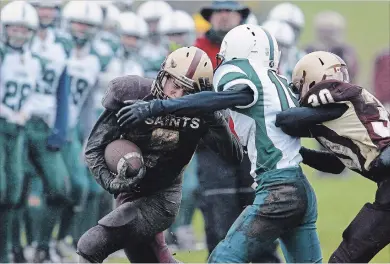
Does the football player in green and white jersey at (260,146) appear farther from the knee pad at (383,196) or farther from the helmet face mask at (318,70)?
the knee pad at (383,196)

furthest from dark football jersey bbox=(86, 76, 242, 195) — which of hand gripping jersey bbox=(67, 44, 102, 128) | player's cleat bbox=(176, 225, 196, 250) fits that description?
hand gripping jersey bbox=(67, 44, 102, 128)

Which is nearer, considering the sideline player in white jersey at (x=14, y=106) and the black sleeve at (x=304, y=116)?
the black sleeve at (x=304, y=116)

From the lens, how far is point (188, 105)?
21.0 feet

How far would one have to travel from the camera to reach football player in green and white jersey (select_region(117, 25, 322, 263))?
640 centimetres

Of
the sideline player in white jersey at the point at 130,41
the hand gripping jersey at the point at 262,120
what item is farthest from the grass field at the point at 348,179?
the hand gripping jersey at the point at 262,120

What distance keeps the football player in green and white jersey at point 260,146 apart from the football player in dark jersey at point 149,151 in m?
0.14

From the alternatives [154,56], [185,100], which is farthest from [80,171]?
[185,100]

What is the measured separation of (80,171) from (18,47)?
1336 millimetres

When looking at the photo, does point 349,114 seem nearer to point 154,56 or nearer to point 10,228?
point 10,228

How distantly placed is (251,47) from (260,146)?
1.86 feet

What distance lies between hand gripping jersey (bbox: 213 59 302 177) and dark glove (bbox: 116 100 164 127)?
1.25 feet

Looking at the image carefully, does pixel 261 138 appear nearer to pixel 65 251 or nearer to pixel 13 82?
pixel 65 251

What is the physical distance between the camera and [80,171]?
36.4ft

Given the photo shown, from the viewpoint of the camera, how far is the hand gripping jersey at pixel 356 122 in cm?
646
